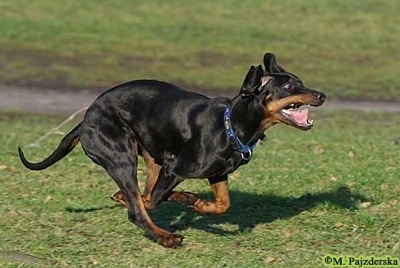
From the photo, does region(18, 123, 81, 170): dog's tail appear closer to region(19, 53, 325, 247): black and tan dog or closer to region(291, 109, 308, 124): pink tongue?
region(19, 53, 325, 247): black and tan dog

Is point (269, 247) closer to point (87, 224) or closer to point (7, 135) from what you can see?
point (87, 224)

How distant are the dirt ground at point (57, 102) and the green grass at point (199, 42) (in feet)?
1.63

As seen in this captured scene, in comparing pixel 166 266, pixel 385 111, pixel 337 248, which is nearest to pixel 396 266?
pixel 337 248

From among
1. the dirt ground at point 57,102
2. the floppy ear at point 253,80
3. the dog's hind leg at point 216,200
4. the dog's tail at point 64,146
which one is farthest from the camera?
the dirt ground at point 57,102

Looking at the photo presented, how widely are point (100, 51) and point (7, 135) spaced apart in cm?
864

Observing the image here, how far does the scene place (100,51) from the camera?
2119cm

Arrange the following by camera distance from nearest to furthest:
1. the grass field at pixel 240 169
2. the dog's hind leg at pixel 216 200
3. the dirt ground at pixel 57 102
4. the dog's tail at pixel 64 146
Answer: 1. the grass field at pixel 240 169
2. the dog's hind leg at pixel 216 200
3. the dog's tail at pixel 64 146
4. the dirt ground at pixel 57 102

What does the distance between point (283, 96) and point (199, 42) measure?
14.3 meters

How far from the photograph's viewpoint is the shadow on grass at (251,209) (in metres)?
8.73

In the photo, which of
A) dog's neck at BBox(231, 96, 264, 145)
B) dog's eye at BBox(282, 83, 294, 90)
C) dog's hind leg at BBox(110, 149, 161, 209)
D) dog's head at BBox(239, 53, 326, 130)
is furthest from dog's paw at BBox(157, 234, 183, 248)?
dog's eye at BBox(282, 83, 294, 90)

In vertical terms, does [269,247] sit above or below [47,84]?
above

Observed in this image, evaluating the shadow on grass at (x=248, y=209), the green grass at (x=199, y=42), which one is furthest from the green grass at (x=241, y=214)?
the green grass at (x=199, y=42)

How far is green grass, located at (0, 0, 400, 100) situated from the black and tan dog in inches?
377

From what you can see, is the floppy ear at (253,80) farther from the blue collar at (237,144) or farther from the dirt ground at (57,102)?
the dirt ground at (57,102)
